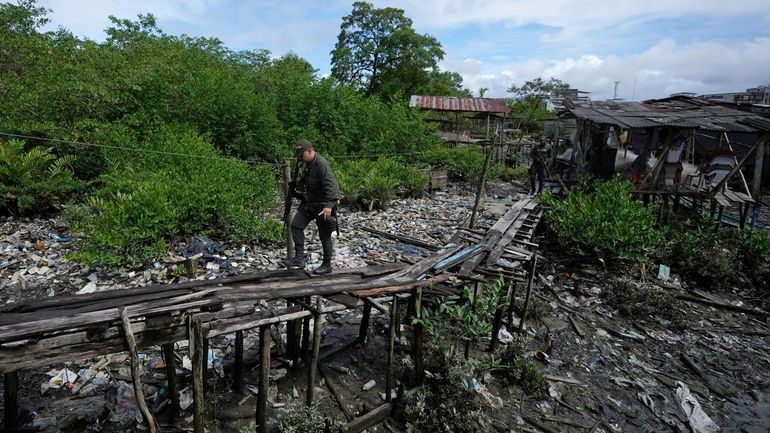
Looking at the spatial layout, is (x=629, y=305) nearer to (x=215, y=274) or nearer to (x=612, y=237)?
(x=612, y=237)

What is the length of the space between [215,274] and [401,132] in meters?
10.4

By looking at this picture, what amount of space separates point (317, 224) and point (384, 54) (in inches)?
969

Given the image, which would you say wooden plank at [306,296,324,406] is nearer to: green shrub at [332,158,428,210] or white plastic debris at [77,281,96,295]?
white plastic debris at [77,281,96,295]

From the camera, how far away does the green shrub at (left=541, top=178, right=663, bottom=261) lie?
26.4ft

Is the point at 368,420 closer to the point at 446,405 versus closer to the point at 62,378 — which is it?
the point at 446,405

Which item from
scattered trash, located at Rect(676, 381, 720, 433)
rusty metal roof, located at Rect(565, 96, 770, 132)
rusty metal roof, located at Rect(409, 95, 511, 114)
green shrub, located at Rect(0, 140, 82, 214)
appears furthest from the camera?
rusty metal roof, located at Rect(409, 95, 511, 114)

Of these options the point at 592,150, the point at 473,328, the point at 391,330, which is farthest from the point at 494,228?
the point at 592,150

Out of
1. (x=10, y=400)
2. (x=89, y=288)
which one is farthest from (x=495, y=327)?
(x=89, y=288)

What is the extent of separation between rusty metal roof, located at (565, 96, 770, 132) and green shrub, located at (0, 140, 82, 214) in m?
12.1

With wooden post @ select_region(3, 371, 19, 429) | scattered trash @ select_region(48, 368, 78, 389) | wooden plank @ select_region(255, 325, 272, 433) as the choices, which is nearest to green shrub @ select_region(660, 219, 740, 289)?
wooden plank @ select_region(255, 325, 272, 433)

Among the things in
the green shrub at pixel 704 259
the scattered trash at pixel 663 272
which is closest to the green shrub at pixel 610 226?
the scattered trash at pixel 663 272

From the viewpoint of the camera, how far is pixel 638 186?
11242 millimetres

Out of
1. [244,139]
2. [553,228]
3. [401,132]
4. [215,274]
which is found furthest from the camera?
Answer: [401,132]

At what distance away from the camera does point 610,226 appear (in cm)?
806
